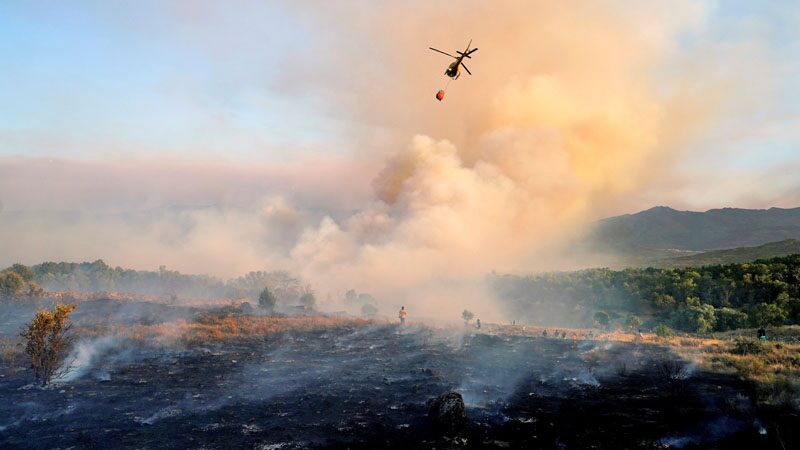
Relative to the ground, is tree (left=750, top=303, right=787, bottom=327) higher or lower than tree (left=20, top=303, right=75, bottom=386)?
lower

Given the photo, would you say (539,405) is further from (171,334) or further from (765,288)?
(765,288)

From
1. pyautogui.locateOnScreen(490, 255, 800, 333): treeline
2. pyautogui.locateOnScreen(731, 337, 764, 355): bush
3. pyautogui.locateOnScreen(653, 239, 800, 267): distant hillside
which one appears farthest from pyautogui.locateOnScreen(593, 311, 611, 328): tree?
pyautogui.locateOnScreen(653, 239, 800, 267): distant hillside

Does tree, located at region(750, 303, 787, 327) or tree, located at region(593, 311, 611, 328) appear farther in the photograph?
tree, located at region(593, 311, 611, 328)

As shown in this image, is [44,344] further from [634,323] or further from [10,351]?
[634,323]

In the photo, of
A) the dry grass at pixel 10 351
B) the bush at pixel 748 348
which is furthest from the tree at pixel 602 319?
the dry grass at pixel 10 351

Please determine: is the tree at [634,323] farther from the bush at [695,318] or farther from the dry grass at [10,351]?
the dry grass at [10,351]

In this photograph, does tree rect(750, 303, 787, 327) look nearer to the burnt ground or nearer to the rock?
the burnt ground

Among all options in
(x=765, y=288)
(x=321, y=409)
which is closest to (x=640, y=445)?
(x=321, y=409)
